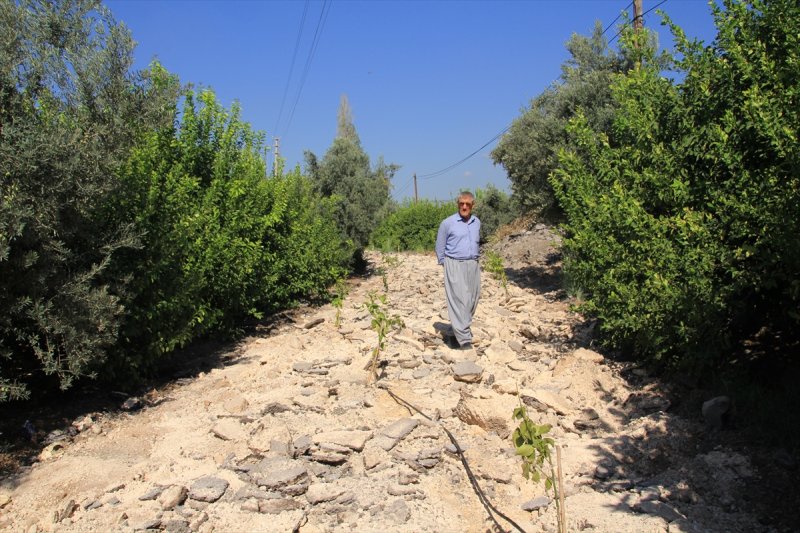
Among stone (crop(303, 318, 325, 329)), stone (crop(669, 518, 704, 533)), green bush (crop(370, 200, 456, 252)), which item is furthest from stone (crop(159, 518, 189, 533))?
green bush (crop(370, 200, 456, 252))

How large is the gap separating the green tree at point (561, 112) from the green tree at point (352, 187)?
3.88 metres

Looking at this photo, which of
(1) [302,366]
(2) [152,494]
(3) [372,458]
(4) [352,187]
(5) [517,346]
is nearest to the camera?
(2) [152,494]

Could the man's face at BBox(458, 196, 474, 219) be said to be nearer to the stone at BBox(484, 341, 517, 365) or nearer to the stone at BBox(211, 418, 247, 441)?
the stone at BBox(484, 341, 517, 365)

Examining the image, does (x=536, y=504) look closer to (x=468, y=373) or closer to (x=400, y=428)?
(x=400, y=428)

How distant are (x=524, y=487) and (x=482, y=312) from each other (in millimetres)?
5621

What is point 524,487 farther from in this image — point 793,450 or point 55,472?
point 55,472

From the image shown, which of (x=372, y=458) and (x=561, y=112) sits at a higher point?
(x=561, y=112)

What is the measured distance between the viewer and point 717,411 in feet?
14.8

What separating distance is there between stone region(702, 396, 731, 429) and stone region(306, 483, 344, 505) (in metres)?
2.67

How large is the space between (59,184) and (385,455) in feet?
9.89

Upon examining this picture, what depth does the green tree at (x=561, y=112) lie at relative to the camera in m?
11.3

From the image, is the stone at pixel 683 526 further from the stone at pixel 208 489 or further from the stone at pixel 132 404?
the stone at pixel 132 404

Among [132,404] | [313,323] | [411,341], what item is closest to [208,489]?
[132,404]

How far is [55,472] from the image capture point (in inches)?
172
